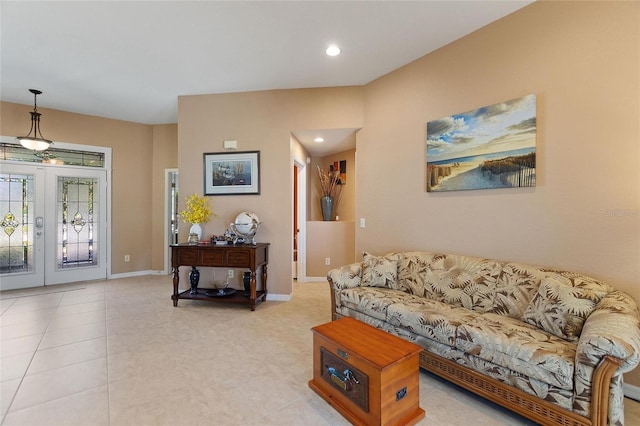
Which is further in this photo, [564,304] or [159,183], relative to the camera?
[159,183]

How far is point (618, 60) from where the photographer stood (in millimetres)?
1925

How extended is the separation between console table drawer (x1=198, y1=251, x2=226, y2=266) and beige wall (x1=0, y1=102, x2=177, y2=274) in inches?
104

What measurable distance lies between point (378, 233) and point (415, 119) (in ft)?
4.59

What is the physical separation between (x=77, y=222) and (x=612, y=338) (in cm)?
659

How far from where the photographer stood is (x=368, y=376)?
155cm

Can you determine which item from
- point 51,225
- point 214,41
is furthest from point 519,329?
point 51,225

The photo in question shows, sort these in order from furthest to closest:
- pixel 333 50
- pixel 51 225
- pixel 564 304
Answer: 1. pixel 51 225
2. pixel 333 50
3. pixel 564 304

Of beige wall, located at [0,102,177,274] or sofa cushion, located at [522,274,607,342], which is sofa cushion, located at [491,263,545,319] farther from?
beige wall, located at [0,102,177,274]

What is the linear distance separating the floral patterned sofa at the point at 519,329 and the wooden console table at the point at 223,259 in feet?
4.08

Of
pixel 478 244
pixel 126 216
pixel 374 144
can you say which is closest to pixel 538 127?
pixel 478 244

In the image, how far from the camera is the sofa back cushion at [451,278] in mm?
2266

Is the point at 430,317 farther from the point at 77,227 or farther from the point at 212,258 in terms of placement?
the point at 77,227

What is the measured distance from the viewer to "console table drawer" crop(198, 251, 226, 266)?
11.6 feet

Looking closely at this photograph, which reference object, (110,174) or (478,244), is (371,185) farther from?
(110,174)
